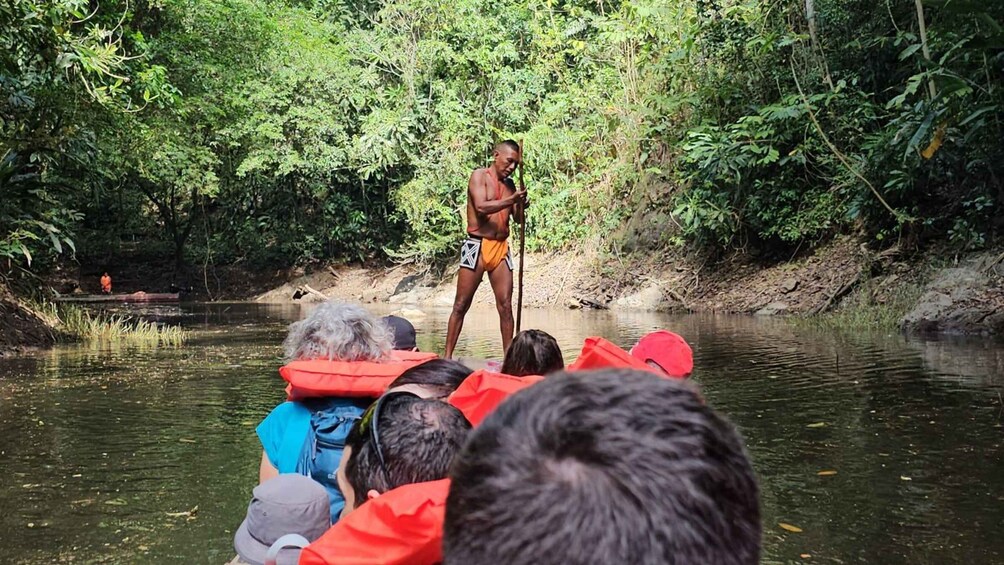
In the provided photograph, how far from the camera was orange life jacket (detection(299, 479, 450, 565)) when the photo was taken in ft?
4.74

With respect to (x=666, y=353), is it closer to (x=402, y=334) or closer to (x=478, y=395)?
(x=402, y=334)

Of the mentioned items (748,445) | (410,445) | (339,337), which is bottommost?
(748,445)

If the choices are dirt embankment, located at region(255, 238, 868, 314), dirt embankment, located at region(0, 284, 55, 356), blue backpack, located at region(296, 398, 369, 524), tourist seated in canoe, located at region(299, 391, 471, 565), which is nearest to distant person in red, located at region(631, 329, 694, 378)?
blue backpack, located at region(296, 398, 369, 524)

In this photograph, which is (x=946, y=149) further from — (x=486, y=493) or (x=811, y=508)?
(x=486, y=493)

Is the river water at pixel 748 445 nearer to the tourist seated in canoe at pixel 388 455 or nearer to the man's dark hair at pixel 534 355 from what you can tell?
the man's dark hair at pixel 534 355

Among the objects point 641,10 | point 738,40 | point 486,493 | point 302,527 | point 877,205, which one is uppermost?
point 641,10

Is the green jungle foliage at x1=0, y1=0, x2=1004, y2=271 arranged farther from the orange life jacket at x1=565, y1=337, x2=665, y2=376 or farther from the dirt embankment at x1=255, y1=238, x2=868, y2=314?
the orange life jacket at x1=565, y1=337, x2=665, y2=376

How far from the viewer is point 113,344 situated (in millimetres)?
10812

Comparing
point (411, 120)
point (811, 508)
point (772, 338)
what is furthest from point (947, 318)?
point (411, 120)

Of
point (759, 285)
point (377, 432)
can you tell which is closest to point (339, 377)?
point (377, 432)

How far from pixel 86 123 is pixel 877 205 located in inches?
414

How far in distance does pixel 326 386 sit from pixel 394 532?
1551 millimetres

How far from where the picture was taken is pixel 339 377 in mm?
2986

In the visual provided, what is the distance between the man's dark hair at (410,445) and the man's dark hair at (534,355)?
166cm
